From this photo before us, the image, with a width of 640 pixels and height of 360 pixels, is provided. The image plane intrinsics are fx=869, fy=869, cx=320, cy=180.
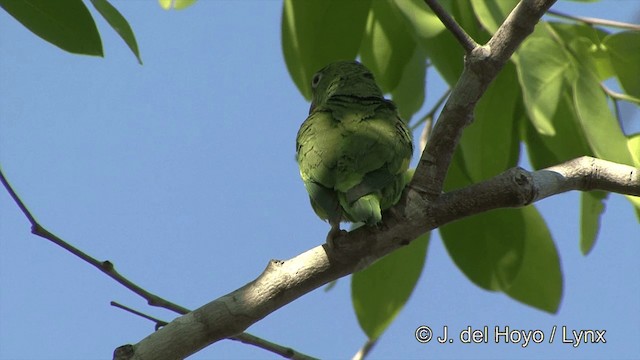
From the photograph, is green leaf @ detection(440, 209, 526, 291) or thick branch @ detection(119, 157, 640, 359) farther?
green leaf @ detection(440, 209, 526, 291)

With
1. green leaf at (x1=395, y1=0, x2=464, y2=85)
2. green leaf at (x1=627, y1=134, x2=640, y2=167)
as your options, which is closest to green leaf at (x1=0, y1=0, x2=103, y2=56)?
green leaf at (x1=395, y1=0, x2=464, y2=85)

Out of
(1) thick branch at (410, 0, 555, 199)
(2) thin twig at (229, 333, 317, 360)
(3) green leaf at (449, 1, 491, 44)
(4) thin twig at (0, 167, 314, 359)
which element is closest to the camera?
(4) thin twig at (0, 167, 314, 359)

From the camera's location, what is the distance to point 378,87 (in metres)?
4.21

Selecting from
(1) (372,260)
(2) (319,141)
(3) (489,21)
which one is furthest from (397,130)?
(1) (372,260)

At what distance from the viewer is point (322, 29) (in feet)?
12.7

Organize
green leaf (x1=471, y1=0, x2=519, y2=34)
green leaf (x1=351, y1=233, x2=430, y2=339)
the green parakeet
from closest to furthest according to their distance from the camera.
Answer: the green parakeet, green leaf (x1=471, y1=0, x2=519, y2=34), green leaf (x1=351, y1=233, x2=430, y2=339)

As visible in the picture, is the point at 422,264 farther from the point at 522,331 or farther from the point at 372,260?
the point at 372,260

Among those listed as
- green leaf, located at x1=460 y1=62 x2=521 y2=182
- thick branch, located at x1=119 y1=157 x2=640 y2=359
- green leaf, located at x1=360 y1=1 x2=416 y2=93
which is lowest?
thick branch, located at x1=119 y1=157 x2=640 y2=359

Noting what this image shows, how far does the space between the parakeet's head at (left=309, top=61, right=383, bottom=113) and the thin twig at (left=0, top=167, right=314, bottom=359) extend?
1.55 m

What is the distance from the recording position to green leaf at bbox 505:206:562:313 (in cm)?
392

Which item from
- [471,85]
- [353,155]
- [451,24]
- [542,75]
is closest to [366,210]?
[353,155]

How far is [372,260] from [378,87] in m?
1.36

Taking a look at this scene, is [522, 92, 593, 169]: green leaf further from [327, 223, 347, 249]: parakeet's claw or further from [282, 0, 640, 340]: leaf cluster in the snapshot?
[327, 223, 347, 249]: parakeet's claw

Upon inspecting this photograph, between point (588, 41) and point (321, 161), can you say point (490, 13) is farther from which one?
point (321, 161)
